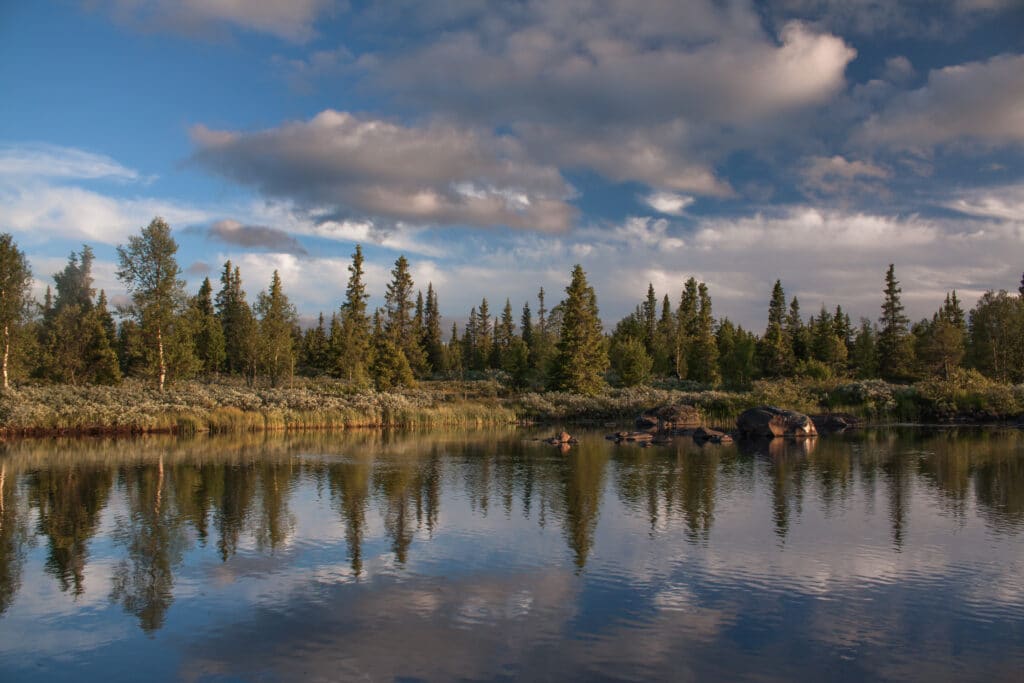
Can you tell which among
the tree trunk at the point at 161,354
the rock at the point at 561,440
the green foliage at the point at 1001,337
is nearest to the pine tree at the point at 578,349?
the rock at the point at 561,440

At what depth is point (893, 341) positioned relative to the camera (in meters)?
89.9

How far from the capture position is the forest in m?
52.7

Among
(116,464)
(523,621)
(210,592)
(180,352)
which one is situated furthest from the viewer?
(180,352)

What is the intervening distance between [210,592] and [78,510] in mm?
8832

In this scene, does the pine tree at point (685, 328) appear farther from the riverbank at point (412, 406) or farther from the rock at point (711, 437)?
the rock at point (711, 437)

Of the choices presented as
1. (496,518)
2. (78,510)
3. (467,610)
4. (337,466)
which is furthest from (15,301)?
(467,610)

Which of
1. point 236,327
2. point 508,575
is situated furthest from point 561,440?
point 236,327

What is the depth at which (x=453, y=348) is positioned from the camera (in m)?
118

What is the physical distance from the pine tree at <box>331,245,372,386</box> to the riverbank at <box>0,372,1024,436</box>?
14385 millimetres

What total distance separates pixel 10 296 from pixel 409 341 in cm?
4930

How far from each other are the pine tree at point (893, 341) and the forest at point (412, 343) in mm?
177

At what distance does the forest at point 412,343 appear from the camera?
52.7m

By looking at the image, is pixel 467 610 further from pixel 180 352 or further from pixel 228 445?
pixel 180 352

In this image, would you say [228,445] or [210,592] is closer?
[210,592]
